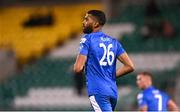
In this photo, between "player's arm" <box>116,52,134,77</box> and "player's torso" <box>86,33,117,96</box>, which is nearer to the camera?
"player's torso" <box>86,33,117,96</box>

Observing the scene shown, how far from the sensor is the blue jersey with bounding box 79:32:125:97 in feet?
21.6

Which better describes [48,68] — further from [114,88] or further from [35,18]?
[114,88]

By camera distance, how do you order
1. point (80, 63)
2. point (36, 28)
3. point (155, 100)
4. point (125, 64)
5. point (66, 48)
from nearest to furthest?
point (80, 63)
point (125, 64)
point (155, 100)
point (66, 48)
point (36, 28)

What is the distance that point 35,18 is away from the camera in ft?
77.8

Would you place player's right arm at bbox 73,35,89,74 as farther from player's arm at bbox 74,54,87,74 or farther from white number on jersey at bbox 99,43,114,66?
white number on jersey at bbox 99,43,114,66

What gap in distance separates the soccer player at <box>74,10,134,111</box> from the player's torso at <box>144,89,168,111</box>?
267 centimetres

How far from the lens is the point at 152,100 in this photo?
9.38m

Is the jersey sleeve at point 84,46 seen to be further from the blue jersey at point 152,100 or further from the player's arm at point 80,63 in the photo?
the blue jersey at point 152,100

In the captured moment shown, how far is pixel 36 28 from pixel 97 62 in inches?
654

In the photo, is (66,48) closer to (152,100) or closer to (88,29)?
(152,100)

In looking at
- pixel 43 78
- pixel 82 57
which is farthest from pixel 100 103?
pixel 43 78

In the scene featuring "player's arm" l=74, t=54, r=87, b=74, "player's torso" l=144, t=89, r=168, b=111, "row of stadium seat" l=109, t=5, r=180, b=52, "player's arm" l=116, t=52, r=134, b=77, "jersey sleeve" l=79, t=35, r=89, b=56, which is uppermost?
"jersey sleeve" l=79, t=35, r=89, b=56

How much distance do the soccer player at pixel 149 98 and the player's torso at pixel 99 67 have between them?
251cm

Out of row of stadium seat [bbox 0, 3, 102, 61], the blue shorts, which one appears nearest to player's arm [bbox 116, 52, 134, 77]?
the blue shorts
